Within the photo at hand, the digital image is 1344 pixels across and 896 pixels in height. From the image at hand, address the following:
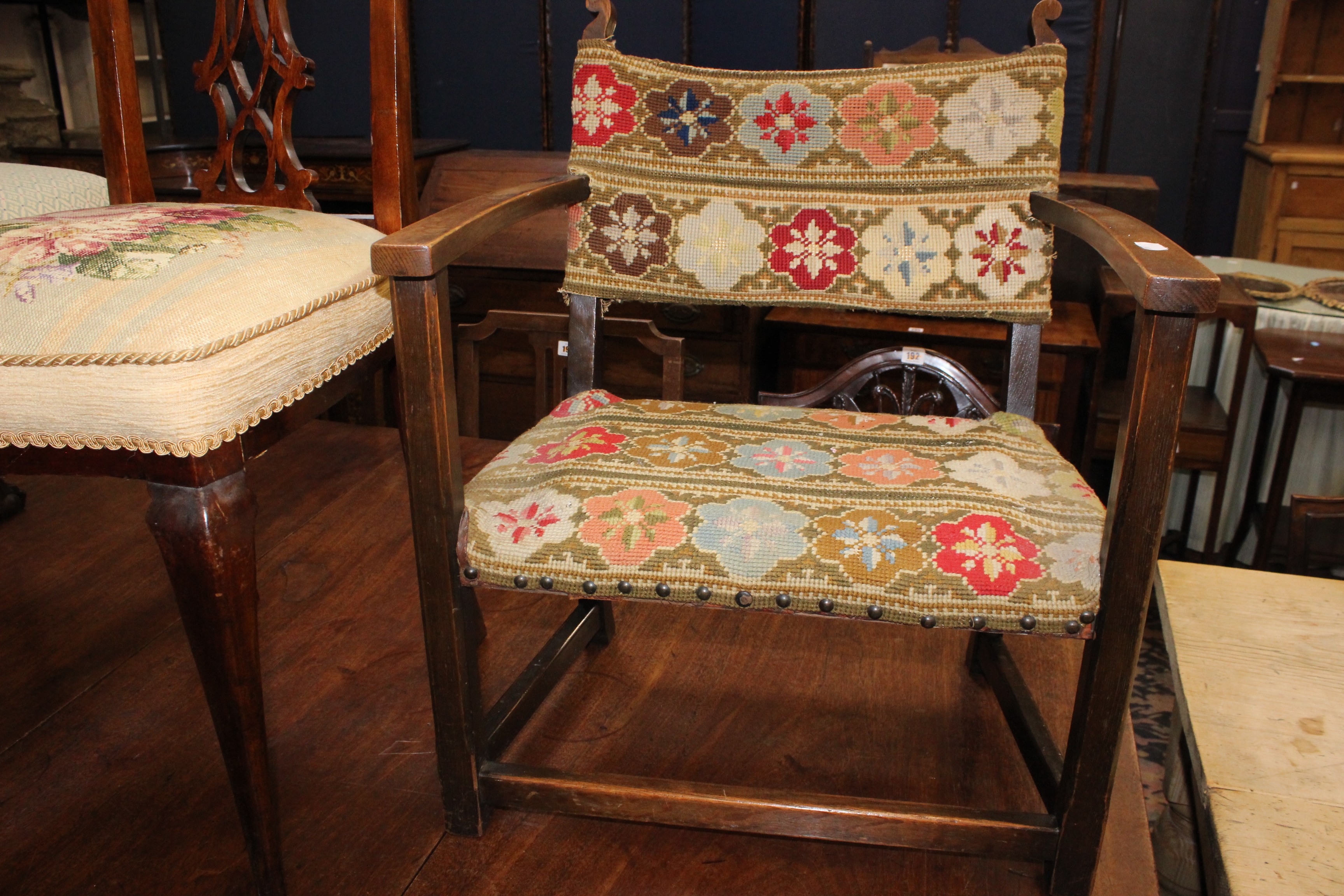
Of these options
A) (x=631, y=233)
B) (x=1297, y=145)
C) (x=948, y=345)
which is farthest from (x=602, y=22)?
(x=1297, y=145)

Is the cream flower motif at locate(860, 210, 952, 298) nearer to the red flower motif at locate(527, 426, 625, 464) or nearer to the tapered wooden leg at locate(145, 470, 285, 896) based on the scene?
the red flower motif at locate(527, 426, 625, 464)

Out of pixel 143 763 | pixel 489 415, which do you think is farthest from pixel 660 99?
pixel 489 415

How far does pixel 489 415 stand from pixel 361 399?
1.38 ft

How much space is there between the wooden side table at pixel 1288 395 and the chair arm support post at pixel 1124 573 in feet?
5.05

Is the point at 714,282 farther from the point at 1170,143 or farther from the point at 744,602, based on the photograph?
the point at 1170,143

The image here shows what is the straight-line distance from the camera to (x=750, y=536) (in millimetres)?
833

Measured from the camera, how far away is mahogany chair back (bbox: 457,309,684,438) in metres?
1.56

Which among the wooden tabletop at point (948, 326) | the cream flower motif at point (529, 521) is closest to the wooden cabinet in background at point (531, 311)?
the wooden tabletop at point (948, 326)

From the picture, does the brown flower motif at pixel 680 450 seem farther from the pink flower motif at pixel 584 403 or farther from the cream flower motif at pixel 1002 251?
the cream flower motif at pixel 1002 251

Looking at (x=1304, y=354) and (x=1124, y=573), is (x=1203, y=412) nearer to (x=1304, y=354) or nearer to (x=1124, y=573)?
(x=1304, y=354)

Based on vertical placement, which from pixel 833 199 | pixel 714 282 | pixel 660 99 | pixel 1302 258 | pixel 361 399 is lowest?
pixel 361 399

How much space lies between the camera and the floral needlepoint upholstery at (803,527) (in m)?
0.81

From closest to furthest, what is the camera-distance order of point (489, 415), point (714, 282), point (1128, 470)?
point (1128, 470)
point (714, 282)
point (489, 415)

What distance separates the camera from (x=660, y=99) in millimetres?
1185
